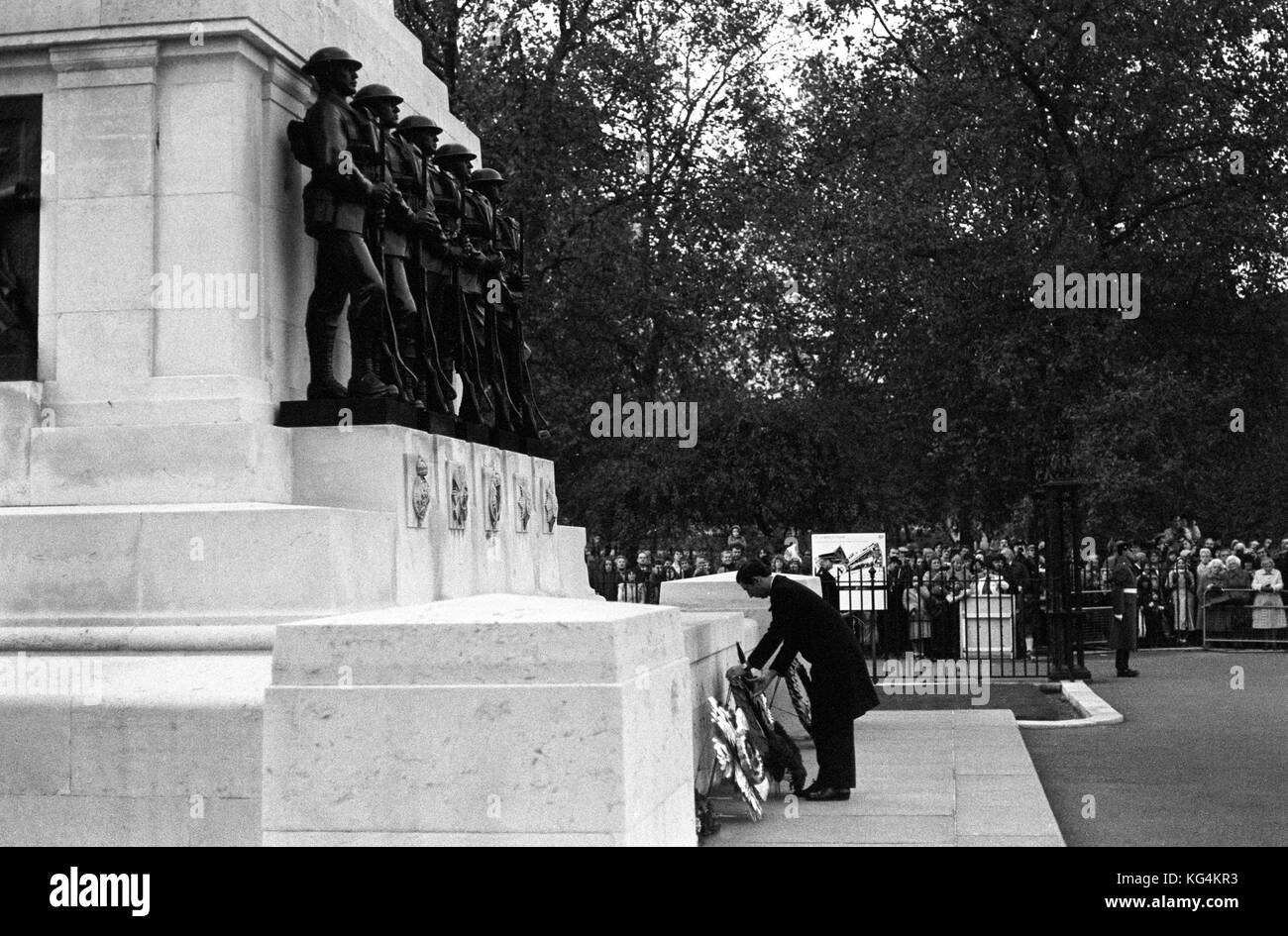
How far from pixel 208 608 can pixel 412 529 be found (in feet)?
5.53

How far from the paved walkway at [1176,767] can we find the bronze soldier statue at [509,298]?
15.9 ft

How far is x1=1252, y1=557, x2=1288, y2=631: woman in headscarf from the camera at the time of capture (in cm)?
2812

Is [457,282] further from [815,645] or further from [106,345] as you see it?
[815,645]

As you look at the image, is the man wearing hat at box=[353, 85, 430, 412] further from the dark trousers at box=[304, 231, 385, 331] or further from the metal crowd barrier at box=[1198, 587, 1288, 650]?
the metal crowd barrier at box=[1198, 587, 1288, 650]

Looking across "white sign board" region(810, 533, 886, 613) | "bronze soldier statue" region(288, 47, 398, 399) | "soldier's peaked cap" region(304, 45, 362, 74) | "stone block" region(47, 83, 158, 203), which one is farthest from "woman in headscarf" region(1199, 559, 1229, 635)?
"stone block" region(47, 83, 158, 203)

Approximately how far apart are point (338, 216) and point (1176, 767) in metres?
7.57

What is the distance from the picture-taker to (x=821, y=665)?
1098cm

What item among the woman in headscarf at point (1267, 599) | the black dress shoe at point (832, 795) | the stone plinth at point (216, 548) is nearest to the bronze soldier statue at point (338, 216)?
the stone plinth at point (216, 548)

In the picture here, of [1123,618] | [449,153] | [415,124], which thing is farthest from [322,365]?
[1123,618]

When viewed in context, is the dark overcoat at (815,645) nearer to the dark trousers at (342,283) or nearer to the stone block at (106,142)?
the dark trousers at (342,283)

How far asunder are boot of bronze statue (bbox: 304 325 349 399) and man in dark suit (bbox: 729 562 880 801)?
281 cm

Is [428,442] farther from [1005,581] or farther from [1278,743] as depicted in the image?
[1005,581]

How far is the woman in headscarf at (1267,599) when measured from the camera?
92.3 ft

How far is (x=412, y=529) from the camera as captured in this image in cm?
988
